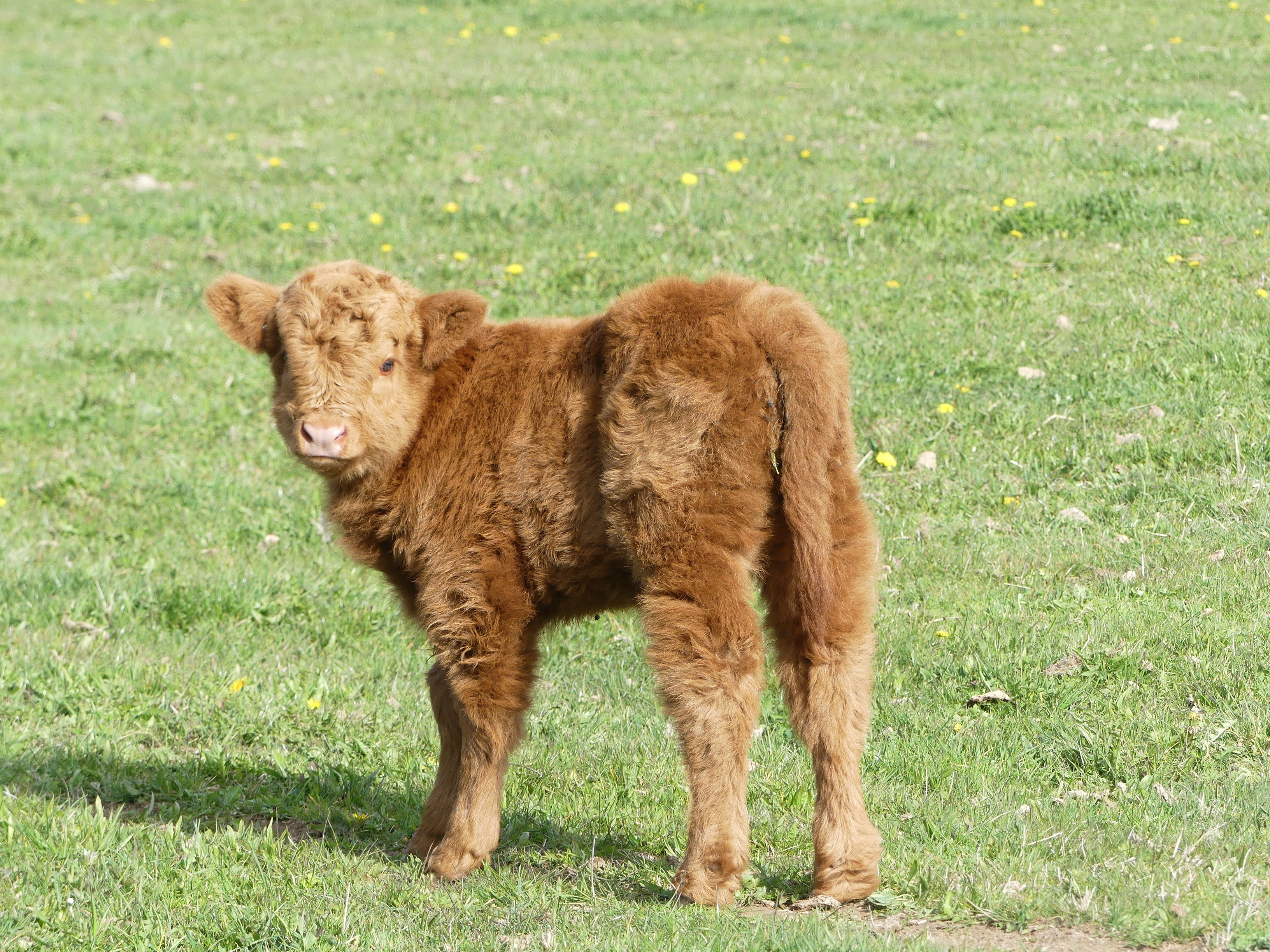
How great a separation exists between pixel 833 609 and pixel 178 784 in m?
2.87

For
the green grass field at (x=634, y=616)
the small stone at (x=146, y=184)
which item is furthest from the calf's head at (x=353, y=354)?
the small stone at (x=146, y=184)

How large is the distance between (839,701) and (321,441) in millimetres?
1881

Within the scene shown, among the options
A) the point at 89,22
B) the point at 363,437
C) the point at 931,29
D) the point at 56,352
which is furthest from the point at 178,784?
the point at 89,22

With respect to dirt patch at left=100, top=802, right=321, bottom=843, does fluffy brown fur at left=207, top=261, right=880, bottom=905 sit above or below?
above

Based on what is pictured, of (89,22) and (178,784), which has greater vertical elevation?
(89,22)

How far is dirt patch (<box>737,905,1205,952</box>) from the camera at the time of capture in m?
3.66

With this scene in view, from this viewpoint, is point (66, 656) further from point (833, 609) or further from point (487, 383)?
point (833, 609)

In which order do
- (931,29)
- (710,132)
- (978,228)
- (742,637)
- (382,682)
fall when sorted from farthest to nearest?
1. (931,29)
2. (710,132)
3. (978,228)
4. (382,682)
5. (742,637)

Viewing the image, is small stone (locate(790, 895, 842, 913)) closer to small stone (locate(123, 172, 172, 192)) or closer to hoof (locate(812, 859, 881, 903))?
hoof (locate(812, 859, 881, 903))

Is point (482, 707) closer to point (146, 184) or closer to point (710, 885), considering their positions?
point (710, 885)

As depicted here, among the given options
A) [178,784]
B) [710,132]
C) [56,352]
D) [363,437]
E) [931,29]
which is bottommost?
[178,784]

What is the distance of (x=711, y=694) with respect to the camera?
13.1 feet

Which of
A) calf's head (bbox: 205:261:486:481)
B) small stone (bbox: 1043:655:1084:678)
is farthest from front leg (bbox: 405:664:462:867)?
small stone (bbox: 1043:655:1084:678)

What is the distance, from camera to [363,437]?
4539 millimetres
